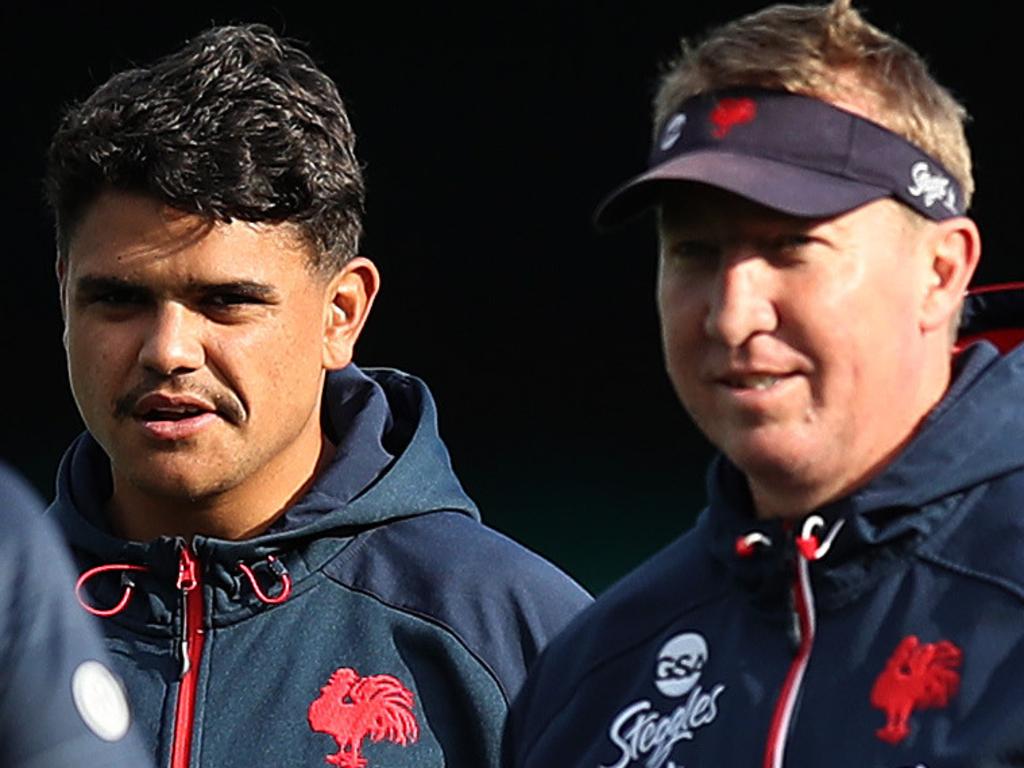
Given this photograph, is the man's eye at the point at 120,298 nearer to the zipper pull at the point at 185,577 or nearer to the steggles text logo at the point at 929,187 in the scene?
the zipper pull at the point at 185,577

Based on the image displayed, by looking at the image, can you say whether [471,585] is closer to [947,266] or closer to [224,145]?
[224,145]

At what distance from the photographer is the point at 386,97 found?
4.66 m

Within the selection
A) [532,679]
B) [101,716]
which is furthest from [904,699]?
[101,716]

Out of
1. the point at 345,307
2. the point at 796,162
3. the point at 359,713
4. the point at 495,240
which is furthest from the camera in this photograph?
the point at 495,240

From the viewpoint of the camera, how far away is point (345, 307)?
120 inches

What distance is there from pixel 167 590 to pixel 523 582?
0.42m

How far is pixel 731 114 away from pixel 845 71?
111mm

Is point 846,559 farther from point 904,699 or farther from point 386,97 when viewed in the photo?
point 386,97

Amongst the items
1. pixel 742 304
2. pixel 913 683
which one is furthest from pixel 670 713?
pixel 742 304

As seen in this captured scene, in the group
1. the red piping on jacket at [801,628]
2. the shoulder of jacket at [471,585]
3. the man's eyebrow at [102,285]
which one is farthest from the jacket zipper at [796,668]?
the man's eyebrow at [102,285]

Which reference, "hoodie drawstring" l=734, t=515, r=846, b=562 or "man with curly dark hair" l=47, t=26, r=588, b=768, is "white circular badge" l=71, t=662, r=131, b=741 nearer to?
"hoodie drawstring" l=734, t=515, r=846, b=562

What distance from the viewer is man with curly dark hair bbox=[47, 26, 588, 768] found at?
2840 mm

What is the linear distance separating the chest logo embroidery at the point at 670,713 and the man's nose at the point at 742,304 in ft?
1.12

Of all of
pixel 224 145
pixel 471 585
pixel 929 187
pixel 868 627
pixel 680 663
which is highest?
pixel 929 187
